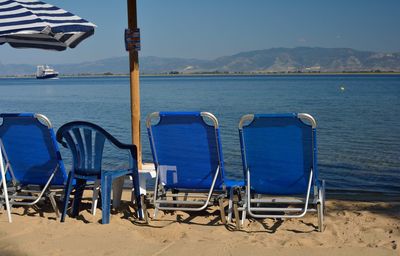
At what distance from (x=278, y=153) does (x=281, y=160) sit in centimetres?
6

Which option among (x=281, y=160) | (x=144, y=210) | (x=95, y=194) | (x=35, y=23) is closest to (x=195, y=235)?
(x=144, y=210)

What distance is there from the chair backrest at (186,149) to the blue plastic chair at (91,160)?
0.79 feet

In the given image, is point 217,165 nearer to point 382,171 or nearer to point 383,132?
point 382,171

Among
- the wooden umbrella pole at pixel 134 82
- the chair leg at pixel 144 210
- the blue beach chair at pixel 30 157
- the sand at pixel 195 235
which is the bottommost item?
the sand at pixel 195 235

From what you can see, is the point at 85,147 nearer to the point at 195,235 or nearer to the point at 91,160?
the point at 91,160

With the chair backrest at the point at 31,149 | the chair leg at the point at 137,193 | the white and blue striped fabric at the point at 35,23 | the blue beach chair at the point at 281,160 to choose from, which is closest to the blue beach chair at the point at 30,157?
the chair backrest at the point at 31,149

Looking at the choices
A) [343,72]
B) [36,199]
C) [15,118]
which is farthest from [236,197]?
[343,72]

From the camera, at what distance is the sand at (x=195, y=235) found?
398 cm

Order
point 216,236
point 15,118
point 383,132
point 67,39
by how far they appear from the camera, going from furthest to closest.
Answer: point 383,132, point 67,39, point 15,118, point 216,236

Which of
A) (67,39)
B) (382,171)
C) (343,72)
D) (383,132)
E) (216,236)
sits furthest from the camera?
(343,72)

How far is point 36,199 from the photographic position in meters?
4.89

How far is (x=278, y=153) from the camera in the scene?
15.0 ft

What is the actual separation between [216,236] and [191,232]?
21 centimetres

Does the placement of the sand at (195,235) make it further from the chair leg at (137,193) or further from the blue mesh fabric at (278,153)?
the blue mesh fabric at (278,153)
